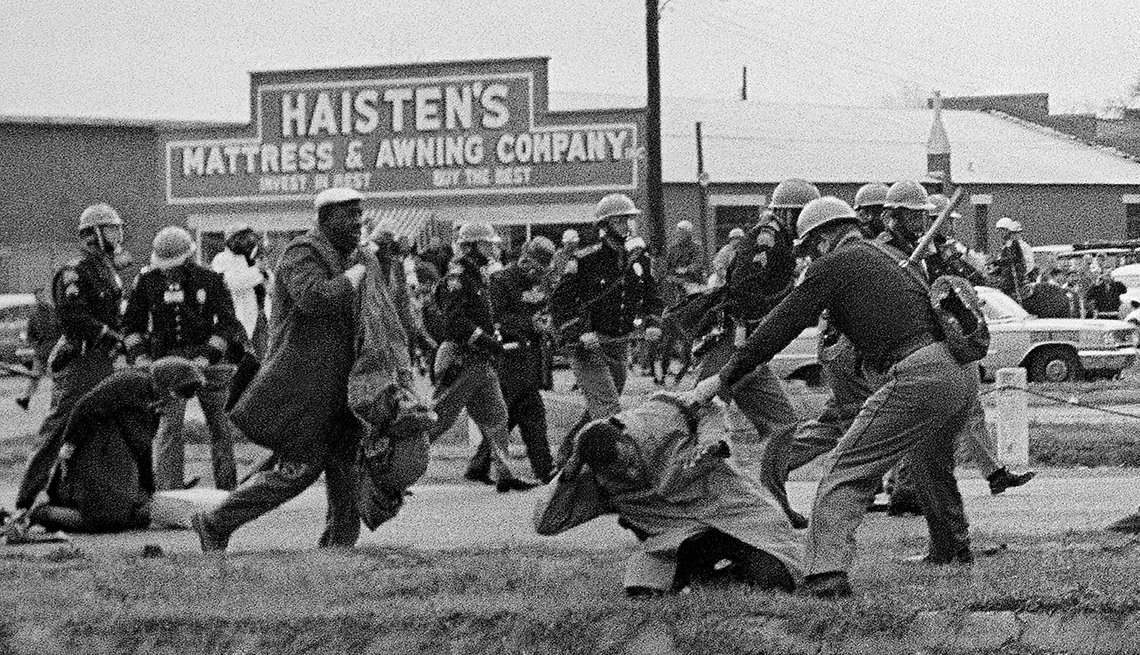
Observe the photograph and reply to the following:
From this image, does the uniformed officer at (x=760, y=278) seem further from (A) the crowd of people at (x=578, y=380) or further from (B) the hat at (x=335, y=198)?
(B) the hat at (x=335, y=198)

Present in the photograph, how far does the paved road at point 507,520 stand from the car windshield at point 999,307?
10711mm

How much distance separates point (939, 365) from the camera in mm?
8461

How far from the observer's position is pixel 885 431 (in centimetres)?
835

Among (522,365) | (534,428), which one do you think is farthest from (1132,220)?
(534,428)

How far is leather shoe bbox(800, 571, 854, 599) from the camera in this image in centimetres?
785

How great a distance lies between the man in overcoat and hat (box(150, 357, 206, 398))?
1.99 meters

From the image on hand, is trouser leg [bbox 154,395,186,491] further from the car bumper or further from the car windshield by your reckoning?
the car bumper

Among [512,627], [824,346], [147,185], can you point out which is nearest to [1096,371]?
[824,346]

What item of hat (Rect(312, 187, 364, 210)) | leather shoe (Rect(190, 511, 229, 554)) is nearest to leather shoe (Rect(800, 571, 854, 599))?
hat (Rect(312, 187, 364, 210))

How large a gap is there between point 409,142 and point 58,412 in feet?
88.6

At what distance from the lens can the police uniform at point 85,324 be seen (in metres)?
12.8

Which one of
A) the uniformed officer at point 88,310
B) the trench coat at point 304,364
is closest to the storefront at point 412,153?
the uniformed officer at point 88,310

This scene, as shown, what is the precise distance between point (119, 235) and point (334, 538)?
3881 mm

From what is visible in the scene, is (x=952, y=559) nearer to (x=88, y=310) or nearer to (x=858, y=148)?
(x=88, y=310)
